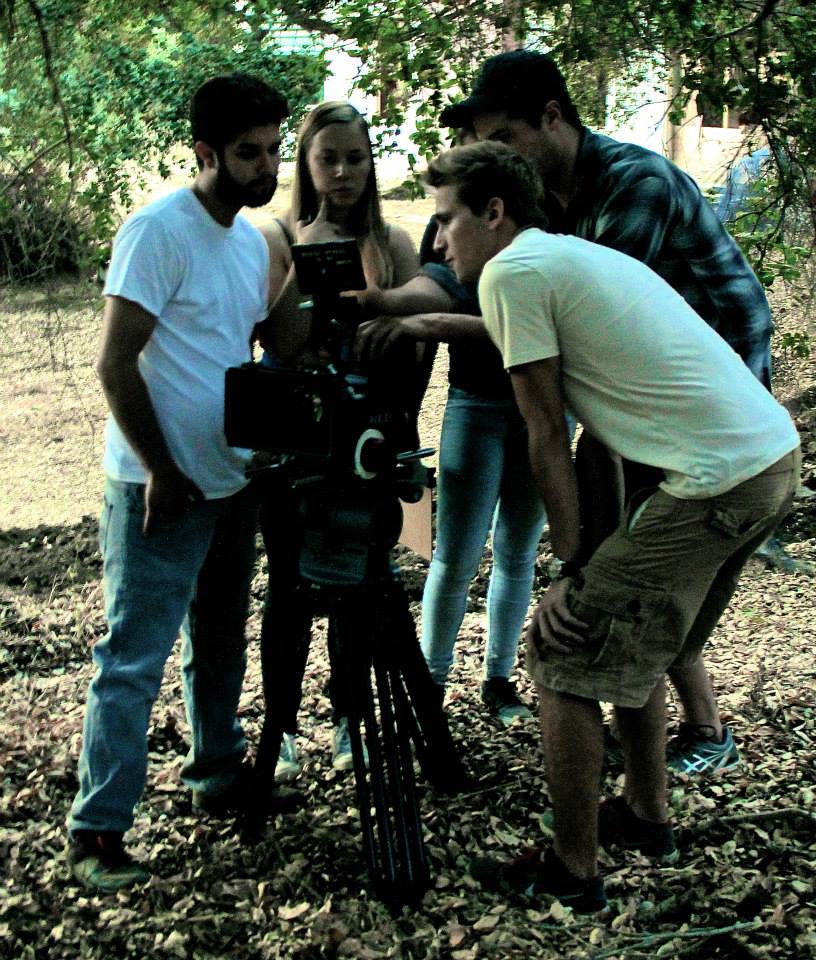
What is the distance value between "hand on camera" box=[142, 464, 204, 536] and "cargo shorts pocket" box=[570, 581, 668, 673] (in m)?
0.88

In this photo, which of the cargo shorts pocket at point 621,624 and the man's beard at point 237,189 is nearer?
the cargo shorts pocket at point 621,624

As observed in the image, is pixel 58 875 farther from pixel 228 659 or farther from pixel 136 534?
pixel 136 534

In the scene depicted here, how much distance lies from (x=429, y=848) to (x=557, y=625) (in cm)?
84

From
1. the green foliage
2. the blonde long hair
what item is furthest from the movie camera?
the green foliage

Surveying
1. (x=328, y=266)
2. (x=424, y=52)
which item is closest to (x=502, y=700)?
(x=328, y=266)

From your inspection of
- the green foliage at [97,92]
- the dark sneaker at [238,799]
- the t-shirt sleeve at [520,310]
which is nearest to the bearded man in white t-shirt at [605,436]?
the t-shirt sleeve at [520,310]

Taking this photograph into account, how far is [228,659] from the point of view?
9.84ft

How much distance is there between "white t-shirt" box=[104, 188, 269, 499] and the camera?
2551mm

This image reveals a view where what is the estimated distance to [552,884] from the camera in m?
2.61

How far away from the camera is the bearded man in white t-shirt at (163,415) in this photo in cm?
256

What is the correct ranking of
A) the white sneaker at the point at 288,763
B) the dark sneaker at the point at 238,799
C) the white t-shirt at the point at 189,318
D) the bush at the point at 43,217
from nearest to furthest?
the white t-shirt at the point at 189,318
the dark sneaker at the point at 238,799
the white sneaker at the point at 288,763
the bush at the point at 43,217

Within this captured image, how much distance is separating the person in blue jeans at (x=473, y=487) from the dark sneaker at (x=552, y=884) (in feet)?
2.61

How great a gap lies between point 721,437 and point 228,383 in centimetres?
101

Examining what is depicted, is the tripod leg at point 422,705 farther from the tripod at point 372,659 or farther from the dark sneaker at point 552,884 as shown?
the dark sneaker at point 552,884
